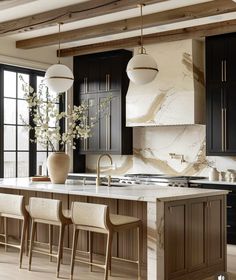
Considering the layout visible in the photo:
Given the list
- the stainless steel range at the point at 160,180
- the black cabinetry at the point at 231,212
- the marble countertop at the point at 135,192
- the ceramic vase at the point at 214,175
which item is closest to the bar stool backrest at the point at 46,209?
the marble countertop at the point at 135,192

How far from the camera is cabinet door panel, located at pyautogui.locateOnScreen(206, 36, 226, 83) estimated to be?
6.43 metres

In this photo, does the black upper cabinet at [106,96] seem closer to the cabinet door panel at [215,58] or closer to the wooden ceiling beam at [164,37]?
the wooden ceiling beam at [164,37]

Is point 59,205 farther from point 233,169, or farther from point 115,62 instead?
point 115,62

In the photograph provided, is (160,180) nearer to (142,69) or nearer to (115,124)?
(115,124)

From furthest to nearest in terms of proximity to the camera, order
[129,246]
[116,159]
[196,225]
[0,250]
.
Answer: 1. [116,159]
2. [0,250]
3. [129,246]
4. [196,225]

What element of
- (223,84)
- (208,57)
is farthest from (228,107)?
(208,57)

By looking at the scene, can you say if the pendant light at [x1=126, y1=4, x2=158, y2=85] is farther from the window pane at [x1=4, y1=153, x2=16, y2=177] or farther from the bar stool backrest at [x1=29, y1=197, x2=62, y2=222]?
the window pane at [x1=4, y1=153, x2=16, y2=177]

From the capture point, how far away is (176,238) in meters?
4.23

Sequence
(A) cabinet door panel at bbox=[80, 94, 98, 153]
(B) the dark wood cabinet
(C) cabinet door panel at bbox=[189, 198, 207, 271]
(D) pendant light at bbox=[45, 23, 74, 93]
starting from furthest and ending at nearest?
(A) cabinet door panel at bbox=[80, 94, 98, 153]
(D) pendant light at bbox=[45, 23, 74, 93]
(C) cabinet door panel at bbox=[189, 198, 207, 271]
(B) the dark wood cabinet

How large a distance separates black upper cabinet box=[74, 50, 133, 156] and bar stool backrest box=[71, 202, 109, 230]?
3213 mm

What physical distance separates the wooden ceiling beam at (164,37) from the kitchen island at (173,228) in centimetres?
240

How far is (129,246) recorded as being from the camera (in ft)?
15.8

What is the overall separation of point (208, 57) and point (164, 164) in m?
1.82

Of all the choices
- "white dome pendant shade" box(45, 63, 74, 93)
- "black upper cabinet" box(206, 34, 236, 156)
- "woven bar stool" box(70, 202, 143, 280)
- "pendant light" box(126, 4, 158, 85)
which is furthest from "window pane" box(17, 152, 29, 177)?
"pendant light" box(126, 4, 158, 85)
